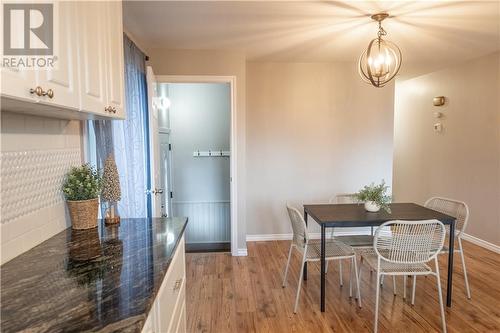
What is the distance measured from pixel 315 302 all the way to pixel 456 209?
151cm

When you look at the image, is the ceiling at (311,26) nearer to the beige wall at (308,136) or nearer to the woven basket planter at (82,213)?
the beige wall at (308,136)

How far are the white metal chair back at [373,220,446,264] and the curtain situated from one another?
191 cm

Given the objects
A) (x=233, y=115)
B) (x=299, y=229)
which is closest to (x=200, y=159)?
(x=233, y=115)

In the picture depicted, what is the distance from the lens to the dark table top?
2.49 m

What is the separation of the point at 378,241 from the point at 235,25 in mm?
2120

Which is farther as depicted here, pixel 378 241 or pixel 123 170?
pixel 123 170

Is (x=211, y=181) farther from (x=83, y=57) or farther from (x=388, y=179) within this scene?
(x=83, y=57)

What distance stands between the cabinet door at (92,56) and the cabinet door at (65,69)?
0.05 m

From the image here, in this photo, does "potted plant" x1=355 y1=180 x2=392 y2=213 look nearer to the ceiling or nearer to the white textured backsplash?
the ceiling

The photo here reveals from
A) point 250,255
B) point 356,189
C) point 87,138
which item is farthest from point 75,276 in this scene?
point 356,189

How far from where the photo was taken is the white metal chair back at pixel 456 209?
2.73 metres

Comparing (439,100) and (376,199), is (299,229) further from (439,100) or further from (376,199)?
(439,100)

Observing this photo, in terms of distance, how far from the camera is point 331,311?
8.47ft

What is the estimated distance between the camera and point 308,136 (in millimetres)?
4359
